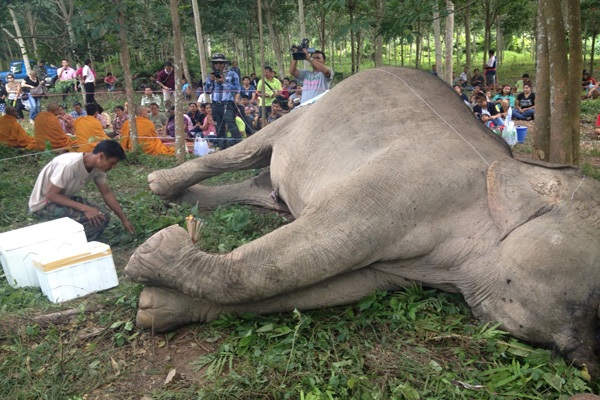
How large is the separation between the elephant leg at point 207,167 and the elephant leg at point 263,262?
238cm

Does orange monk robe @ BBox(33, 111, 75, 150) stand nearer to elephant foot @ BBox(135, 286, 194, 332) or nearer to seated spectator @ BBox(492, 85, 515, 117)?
elephant foot @ BBox(135, 286, 194, 332)

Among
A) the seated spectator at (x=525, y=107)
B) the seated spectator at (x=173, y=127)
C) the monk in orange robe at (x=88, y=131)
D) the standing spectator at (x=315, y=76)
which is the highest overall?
the standing spectator at (x=315, y=76)

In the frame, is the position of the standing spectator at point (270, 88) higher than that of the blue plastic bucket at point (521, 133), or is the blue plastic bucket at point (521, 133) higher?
the standing spectator at point (270, 88)

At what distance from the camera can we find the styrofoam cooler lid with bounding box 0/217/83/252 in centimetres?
428

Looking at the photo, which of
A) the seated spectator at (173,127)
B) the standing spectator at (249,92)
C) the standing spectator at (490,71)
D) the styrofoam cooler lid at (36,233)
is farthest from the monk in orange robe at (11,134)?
the standing spectator at (490,71)

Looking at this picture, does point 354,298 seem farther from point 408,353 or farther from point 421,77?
point 421,77

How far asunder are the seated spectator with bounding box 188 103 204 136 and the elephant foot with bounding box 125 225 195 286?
834cm

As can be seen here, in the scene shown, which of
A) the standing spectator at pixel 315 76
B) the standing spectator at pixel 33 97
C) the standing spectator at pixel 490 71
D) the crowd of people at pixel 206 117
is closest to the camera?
the standing spectator at pixel 315 76

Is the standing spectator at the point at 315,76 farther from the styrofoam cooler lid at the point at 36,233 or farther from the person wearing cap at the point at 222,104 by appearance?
the styrofoam cooler lid at the point at 36,233

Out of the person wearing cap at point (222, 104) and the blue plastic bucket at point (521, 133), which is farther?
the person wearing cap at point (222, 104)

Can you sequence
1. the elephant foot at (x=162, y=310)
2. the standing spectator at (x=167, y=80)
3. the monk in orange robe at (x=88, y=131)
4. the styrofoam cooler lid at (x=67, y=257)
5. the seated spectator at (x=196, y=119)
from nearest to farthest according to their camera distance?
1. the elephant foot at (x=162, y=310)
2. the styrofoam cooler lid at (x=67, y=257)
3. the monk in orange robe at (x=88, y=131)
4. the seated spectator at (x=196, y=119)
5. the standing spectator at (x=167, y=80)

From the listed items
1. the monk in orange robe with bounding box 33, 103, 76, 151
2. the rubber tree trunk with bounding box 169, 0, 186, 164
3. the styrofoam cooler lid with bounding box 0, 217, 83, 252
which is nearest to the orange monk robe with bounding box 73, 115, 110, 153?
the monk in orange robe with bounding box 33, 103, 76, 151

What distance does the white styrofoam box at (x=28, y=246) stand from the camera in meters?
4.25

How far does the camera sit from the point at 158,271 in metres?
3.50
